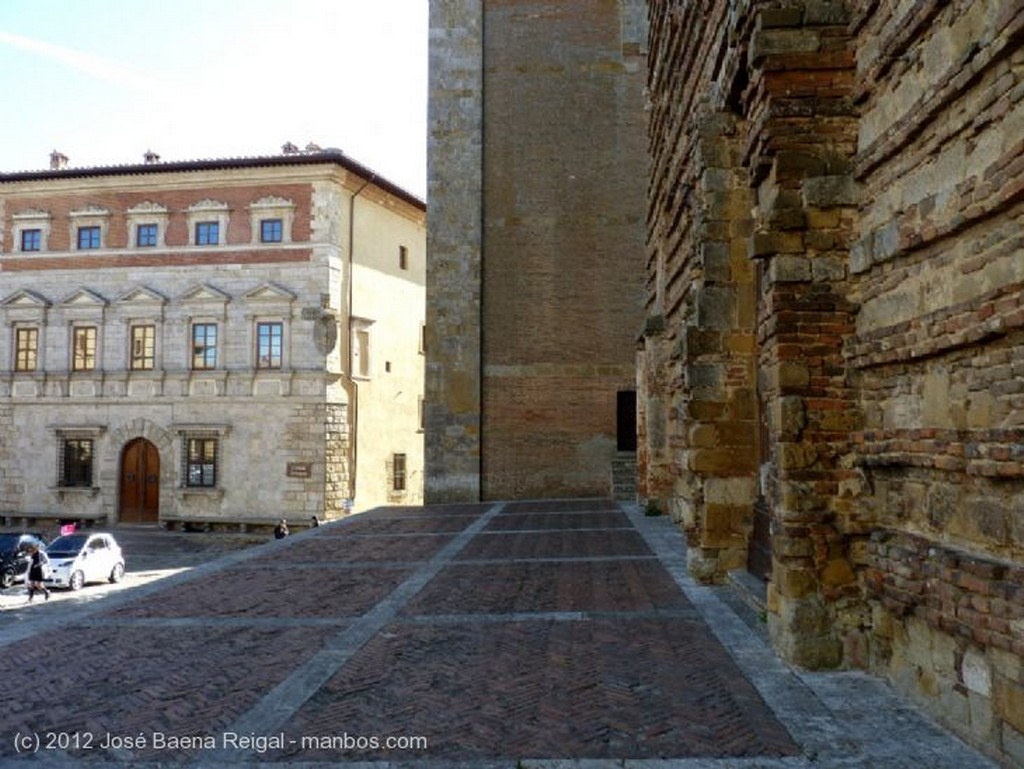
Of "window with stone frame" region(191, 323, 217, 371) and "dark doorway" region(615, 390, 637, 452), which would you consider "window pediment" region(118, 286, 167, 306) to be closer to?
"window with stone frame" region(191, 323, 217, 371)

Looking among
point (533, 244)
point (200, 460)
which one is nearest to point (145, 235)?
point (200, 460)

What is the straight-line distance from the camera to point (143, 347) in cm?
3014

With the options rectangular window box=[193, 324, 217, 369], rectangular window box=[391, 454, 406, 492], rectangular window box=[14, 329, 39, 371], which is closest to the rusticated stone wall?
rectangular window box=[193, 324, 217, 369]

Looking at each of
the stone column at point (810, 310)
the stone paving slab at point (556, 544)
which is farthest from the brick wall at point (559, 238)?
the stone column at point (810, 310)

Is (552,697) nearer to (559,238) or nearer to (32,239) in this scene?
(559,238)

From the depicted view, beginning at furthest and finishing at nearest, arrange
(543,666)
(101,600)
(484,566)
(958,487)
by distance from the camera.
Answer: (484,566), (101,600), (543,666), (958,487)

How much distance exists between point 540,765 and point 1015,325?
3.30 meters

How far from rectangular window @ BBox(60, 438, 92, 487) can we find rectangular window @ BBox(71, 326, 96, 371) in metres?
2.75

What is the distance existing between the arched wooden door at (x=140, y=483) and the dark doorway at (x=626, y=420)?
17.4 m

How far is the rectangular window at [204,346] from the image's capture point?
29.6 m

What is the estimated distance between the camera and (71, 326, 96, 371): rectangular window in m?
30.4

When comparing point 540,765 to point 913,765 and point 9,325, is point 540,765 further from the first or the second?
point 9,325

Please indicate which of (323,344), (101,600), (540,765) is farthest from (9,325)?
(540,765)

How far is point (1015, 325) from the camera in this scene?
4016mm
